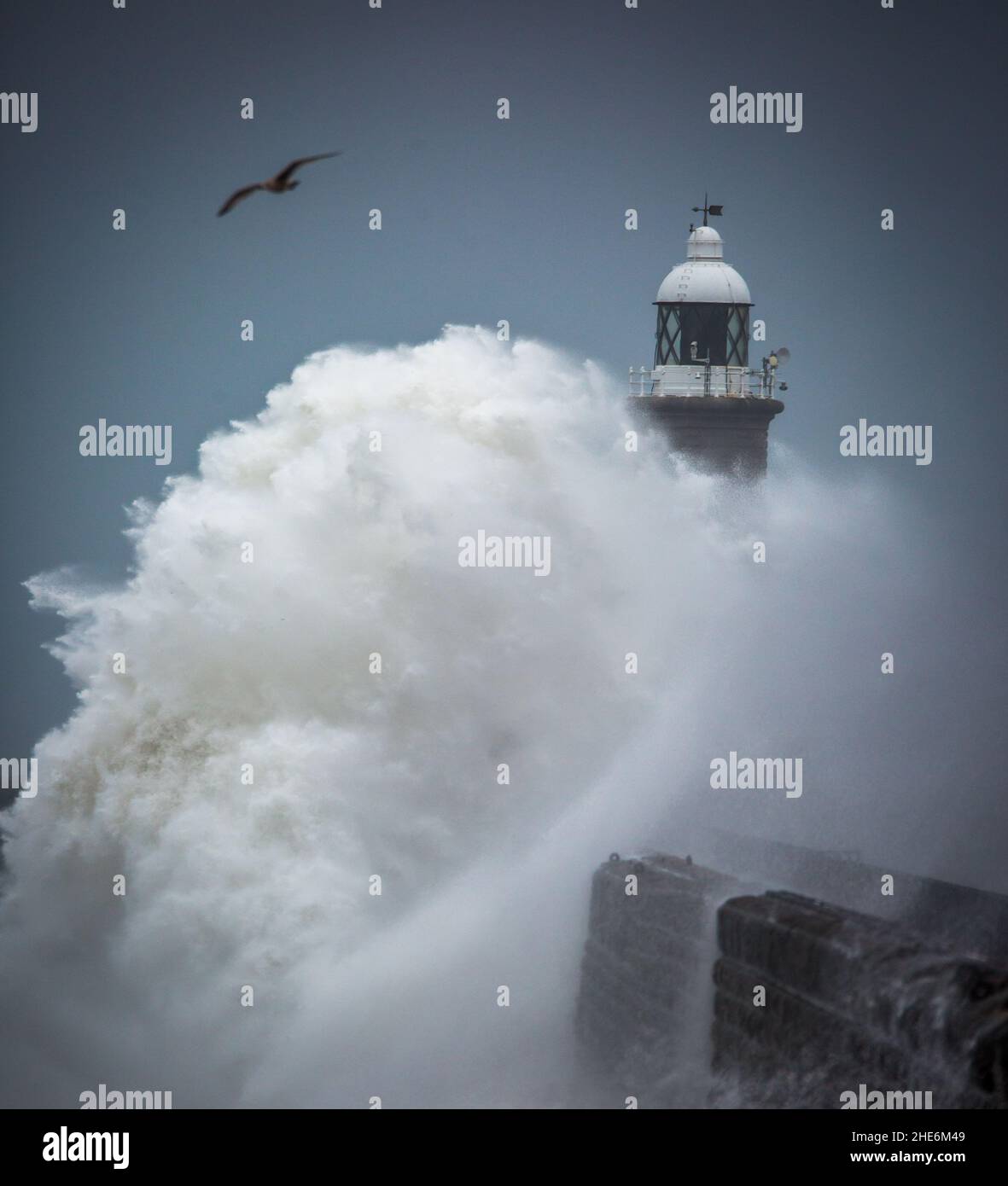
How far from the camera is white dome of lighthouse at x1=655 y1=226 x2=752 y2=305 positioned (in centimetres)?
4238

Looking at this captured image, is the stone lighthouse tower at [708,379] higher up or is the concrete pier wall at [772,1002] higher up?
the stone lighthouse tower at [708,379]

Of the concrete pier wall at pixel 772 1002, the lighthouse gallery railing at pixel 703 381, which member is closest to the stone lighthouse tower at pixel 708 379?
the lighthouse gallery railing at pixel 703 381

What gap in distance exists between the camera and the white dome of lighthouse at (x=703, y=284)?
42.4m

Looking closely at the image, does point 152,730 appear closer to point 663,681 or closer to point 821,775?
point 663,681

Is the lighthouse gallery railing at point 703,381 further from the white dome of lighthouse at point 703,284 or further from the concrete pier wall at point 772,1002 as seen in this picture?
the concrete pier wall at point 772,1002

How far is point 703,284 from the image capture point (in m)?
42.4

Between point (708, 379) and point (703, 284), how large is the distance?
1925mm

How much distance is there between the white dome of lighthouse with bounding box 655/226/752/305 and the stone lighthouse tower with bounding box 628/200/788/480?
0.05ft

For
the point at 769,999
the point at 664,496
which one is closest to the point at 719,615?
the point at 664,496

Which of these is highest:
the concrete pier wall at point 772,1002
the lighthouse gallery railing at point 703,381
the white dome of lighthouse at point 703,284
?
the white dome of lighthouse at point 703,284

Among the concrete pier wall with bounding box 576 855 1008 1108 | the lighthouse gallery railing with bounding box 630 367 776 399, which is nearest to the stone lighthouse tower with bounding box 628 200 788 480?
the lighthouse gallery railing with bounding box 630 367 776 399

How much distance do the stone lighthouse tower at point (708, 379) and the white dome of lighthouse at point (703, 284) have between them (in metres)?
0.02

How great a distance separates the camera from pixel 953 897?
21469 mm

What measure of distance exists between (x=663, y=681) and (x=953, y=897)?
44.0ft
